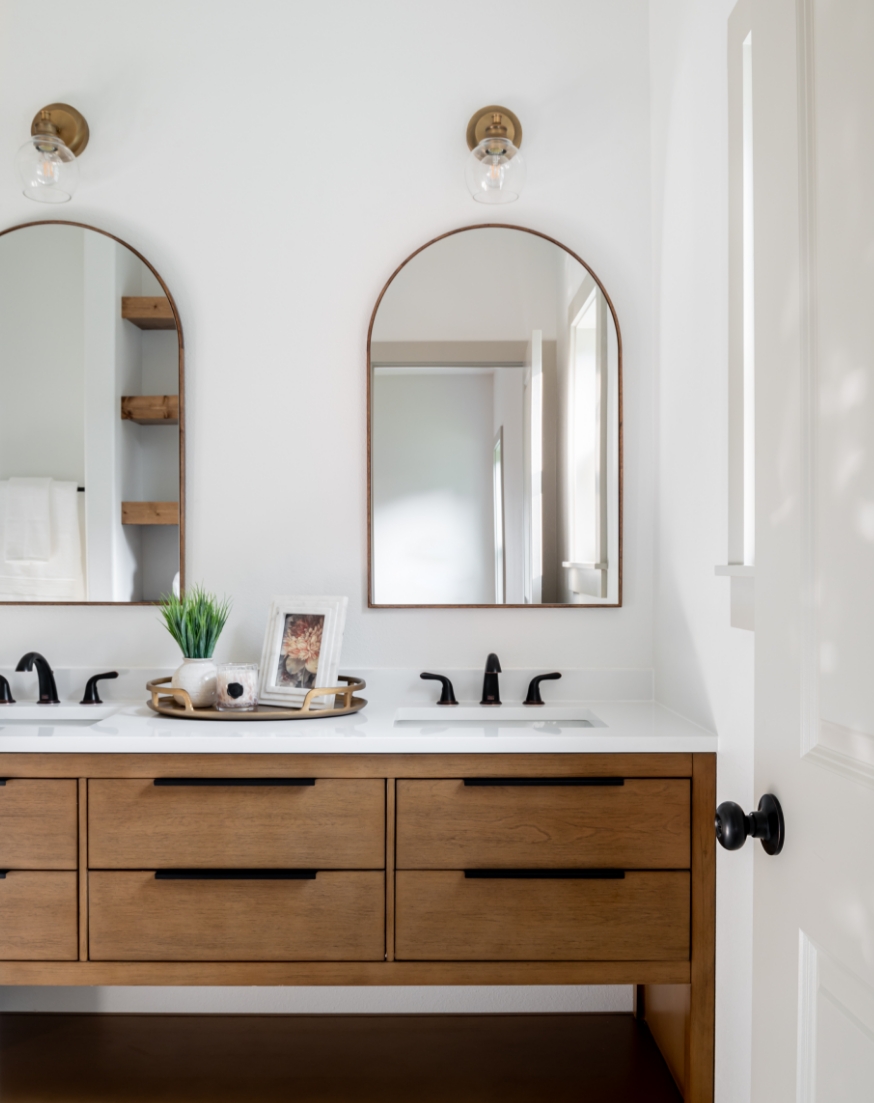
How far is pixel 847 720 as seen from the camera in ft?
2.24

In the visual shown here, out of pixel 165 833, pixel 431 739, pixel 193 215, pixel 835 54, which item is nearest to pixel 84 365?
pixel 193 215

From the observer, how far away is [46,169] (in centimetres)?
194

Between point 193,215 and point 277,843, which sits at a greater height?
point 193,215

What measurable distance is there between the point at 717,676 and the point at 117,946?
4.15 ft

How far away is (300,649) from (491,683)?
47cm

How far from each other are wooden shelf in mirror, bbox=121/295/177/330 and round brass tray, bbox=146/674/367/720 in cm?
91

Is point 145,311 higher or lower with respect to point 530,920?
higher

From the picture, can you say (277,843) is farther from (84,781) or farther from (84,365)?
(84,365)

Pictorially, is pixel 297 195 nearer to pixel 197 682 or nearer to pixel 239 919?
pixel 197 682

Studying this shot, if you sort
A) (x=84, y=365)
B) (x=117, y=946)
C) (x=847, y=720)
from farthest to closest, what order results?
(x=84, y=365), (x=117, y=946), (x=847, y=720)

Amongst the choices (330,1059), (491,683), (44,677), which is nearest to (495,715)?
(491,683)

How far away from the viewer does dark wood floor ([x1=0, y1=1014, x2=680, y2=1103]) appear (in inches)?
66.4

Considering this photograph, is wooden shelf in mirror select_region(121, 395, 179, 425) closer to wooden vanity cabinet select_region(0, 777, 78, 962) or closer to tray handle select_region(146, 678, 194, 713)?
tray handle select_region(146, 678, 194, 713)

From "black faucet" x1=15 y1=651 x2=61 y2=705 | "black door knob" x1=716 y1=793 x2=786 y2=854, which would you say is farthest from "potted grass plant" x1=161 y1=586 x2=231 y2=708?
"black door knob" x1=716 y1=793 x2=786 y2=854
